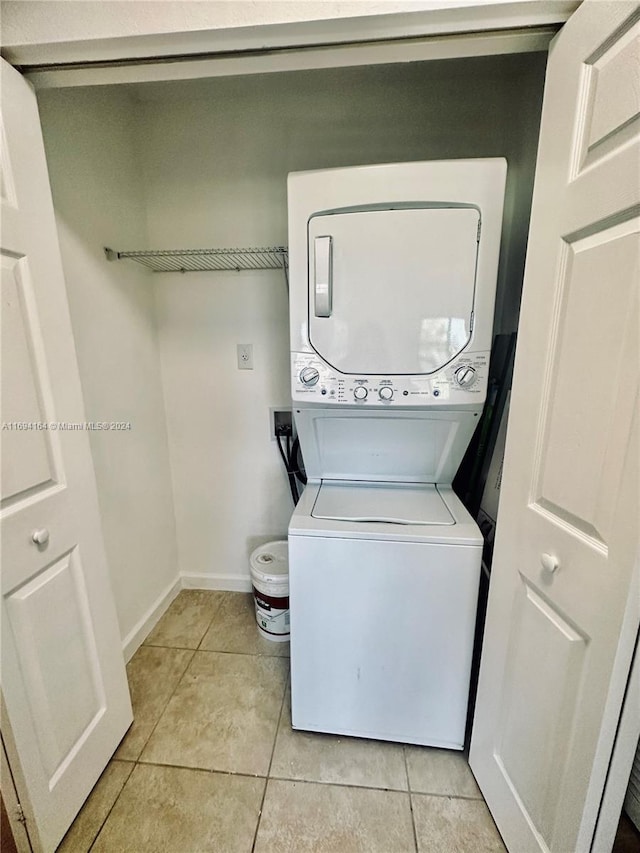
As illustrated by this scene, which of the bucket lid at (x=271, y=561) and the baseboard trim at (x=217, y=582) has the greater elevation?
the bucket lid at (x=271, y=561)

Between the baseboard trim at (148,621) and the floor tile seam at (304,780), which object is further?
the baseboard trim at (148,621)

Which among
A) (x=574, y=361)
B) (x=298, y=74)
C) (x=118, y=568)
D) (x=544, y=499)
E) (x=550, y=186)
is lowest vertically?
(x=118, y=568)

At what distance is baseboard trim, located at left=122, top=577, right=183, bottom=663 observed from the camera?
169 cm

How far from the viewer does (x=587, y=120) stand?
74 cm

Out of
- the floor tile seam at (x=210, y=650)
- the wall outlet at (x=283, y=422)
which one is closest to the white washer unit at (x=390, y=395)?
the floor tile seam at (x=210, y=650)

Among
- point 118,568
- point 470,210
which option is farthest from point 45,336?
point 470,210

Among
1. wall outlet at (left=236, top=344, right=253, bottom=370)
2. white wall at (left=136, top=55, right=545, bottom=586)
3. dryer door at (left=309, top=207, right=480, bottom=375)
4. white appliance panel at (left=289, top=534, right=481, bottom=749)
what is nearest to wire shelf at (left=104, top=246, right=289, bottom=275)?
white wall at (left=136, top=55, right=545, bottom=586)

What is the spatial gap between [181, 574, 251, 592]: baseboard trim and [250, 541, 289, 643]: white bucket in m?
0.31

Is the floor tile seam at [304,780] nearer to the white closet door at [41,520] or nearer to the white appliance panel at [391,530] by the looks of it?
the white closet door at [41,520]

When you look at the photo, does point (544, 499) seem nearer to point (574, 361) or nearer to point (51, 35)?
point (574, 361)

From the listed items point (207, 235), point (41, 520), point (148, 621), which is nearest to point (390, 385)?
point (41, 520)

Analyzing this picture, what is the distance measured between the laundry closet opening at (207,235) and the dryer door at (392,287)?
1.55 ft

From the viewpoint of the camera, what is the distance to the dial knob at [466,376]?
118 centimetres

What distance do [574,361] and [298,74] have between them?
1.62m
